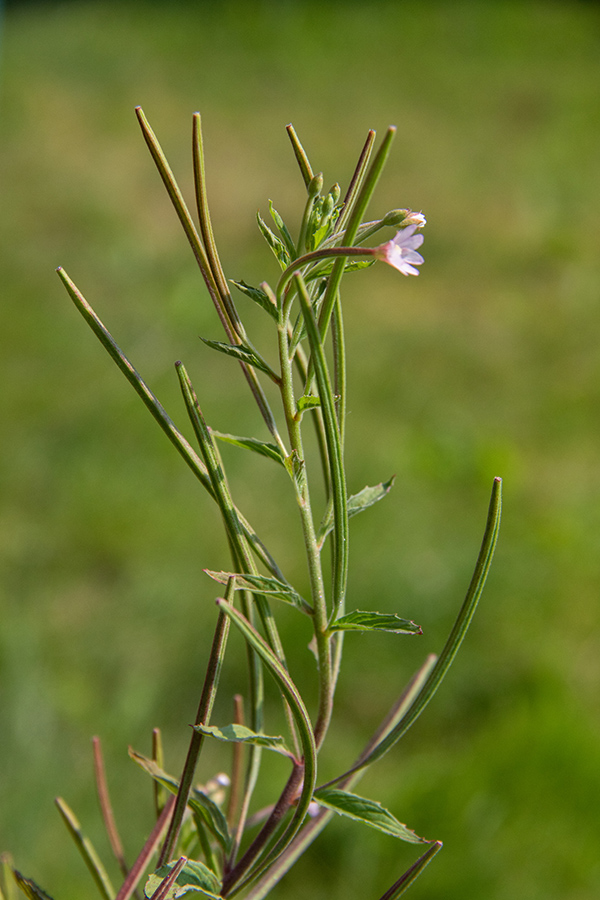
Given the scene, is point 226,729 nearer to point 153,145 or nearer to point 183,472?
point 153,145

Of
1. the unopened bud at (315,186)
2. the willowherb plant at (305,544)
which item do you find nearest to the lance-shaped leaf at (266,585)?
the willowherb plant at (305,544)

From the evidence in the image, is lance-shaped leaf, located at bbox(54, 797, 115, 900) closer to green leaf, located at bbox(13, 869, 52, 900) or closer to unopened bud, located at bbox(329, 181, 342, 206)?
green leaf, located at bbox(13, 869, 52, 900)

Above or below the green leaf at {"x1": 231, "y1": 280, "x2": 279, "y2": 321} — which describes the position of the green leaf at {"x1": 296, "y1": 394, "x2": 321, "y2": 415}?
below

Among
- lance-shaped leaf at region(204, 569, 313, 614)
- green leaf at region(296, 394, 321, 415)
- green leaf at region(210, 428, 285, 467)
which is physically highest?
green leaf at region(296, 394, 321, 415)

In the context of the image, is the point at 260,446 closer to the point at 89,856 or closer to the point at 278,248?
the point at 278,248

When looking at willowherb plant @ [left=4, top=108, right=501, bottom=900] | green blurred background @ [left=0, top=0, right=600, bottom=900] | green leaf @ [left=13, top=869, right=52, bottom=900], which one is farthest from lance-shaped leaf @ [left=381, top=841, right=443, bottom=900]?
green blurred background @ [left=0, top=0, right=600, bottom=900]

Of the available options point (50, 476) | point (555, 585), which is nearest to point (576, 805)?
point (555, 585)
